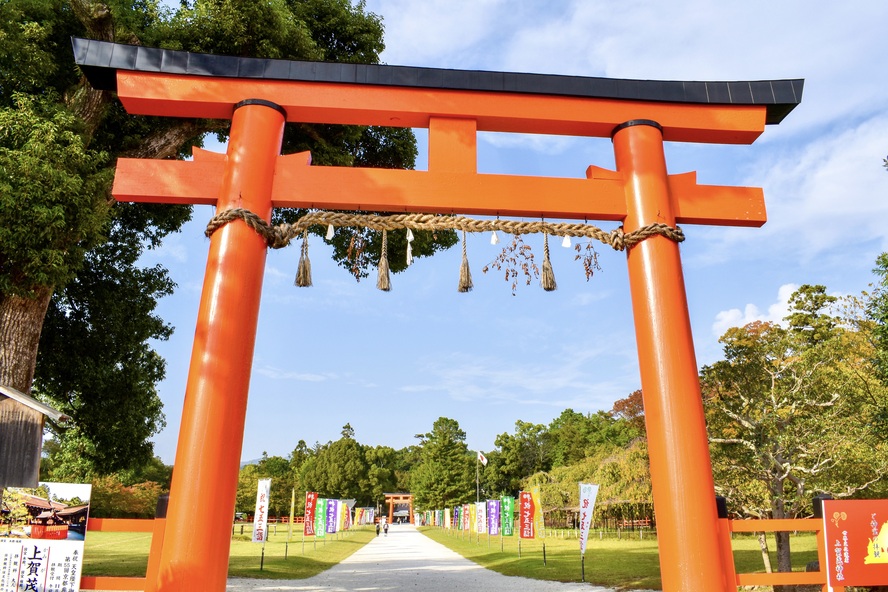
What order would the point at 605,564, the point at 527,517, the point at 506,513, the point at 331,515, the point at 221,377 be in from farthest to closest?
the point at 331,515 → the point at 506,513 → the point at 527,517 → the point at 605,564 → the point at 221,377

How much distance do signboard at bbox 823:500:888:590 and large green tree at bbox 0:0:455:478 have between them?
168 inches

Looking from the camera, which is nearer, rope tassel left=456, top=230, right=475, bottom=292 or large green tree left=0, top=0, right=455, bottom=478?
rope tassel left=456, top=230, right=475, bottom=292

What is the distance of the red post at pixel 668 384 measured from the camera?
4.12 metres

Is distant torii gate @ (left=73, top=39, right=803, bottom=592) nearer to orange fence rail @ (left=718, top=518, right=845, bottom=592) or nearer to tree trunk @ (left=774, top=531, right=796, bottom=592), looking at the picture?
orange fence rail @ (left=718, top=518, right=845, bottom=592)

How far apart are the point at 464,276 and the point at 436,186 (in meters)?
0.77

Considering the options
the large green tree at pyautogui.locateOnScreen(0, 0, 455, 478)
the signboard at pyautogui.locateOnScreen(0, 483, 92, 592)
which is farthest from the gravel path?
the signboard at pyautogui.locateOnScreen(0, 483, 92, 592)

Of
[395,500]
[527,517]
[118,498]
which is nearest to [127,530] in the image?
[527,517]

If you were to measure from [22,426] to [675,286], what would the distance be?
4.83m

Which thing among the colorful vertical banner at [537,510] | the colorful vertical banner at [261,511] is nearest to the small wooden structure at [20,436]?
the colorful vertical banner at [261,511]

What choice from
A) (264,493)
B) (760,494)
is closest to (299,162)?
(760,494)

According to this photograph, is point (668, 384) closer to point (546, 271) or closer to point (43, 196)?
point (546, 271)

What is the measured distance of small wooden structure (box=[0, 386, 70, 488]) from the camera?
394 centimetres

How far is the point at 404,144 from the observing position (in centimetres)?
1062

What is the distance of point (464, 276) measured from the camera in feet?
16.3
